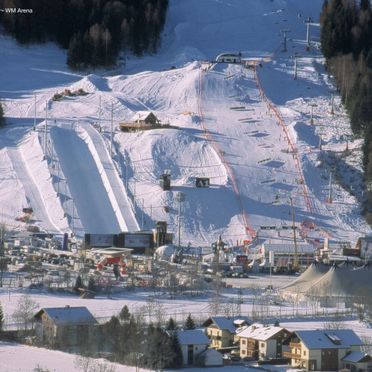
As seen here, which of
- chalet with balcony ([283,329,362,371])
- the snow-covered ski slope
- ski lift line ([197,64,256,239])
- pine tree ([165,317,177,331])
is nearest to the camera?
Result: chalet with balcony ([283,329,362,371])

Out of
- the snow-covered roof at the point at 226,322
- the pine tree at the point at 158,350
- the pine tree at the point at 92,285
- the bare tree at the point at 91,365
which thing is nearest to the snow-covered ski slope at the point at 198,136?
the pine tree at the point at 92,285

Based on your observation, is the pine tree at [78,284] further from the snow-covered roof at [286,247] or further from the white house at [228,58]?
the white house at [228,58]

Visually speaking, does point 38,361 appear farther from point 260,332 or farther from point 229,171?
point 229,171

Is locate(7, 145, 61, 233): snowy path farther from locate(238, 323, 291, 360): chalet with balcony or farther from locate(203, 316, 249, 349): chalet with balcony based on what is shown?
locate(238, 323, 291, 360): chalet with balcony

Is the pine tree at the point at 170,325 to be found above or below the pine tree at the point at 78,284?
below

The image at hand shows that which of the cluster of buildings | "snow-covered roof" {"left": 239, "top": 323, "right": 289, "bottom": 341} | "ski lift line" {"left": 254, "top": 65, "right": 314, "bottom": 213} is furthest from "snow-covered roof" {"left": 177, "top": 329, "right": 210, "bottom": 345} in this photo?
"ski lift line" {"left": 254, "top": 65, "right": 314, "bottom": 213}

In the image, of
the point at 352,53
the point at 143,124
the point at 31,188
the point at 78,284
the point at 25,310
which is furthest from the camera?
the point at 352,53

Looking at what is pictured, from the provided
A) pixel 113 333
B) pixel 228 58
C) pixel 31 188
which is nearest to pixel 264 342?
pixel 113 333
